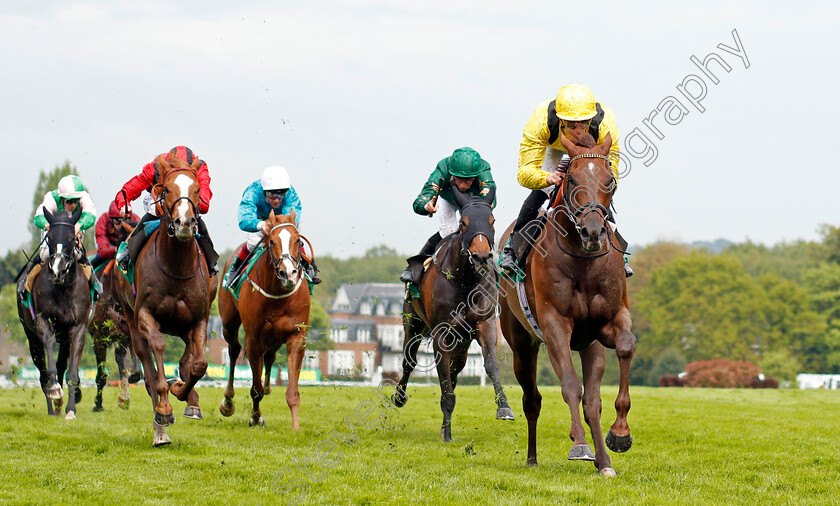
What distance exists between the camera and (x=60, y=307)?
14.4 m

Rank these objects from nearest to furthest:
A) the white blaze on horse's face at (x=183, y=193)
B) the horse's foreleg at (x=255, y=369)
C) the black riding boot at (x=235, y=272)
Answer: the white blaze on horse's face at (x=183, y=193)
the horse's foreleg at (x=255, y=369)
the black riding boot at (x=235, y=272)

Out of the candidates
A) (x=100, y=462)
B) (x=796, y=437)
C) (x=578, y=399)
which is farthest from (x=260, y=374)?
(x=796, y=437)

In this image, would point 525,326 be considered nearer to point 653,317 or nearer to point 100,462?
point 100,462

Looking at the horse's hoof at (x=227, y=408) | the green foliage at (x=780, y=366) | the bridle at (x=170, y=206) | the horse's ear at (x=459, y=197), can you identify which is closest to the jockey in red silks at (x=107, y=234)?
the horse's hoof at (x=227, y=408)

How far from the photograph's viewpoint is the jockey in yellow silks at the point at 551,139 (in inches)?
350

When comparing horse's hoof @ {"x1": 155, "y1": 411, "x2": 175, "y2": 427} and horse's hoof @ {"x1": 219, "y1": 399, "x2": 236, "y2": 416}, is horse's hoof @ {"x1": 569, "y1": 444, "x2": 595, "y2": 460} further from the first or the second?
horse's hoof @ {"x1": 219, "y1": 399, "x2": 236, "y2": 416}

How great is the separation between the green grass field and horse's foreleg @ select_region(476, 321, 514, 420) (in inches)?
9.3

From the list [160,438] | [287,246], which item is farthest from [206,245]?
[160,438]

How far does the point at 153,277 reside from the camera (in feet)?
35.1

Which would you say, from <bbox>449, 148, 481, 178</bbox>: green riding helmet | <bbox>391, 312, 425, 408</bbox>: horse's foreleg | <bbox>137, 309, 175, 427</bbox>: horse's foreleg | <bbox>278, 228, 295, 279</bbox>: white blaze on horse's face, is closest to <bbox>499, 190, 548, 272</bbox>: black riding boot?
<bbox>449, 148, 481, 178</bbox>: green riding helmet

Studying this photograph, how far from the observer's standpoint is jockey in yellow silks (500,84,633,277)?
29.1 feet

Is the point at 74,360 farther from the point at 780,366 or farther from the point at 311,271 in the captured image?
the point at 780,366

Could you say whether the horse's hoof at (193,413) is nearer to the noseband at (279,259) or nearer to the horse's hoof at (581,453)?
the noseband at (279,259)

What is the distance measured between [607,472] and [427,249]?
5.12 meters
